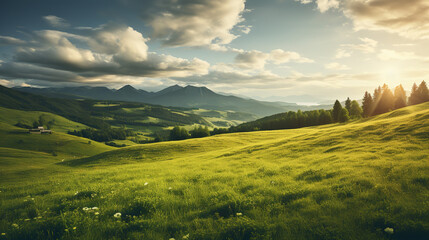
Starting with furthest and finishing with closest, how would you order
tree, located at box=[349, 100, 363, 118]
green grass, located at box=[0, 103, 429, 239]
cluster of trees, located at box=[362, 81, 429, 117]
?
tree, located at box=[349, 100, 363, 118] → cluster of trees, located at box=[362, 81, 429, 117] → green grass, located at box=[0, 103, 429, 239]

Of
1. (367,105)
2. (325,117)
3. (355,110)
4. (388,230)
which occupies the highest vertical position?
(367,105)

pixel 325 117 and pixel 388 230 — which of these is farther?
pixel 325 117

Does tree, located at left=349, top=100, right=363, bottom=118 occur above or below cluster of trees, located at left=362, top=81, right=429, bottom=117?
below

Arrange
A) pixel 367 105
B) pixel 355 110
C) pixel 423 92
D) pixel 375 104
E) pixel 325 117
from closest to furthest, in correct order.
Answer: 1. pixel 423 92
2. pixel 375 104
3. pixel 367 105
4. pixel 355 110
5. pixel 325 117

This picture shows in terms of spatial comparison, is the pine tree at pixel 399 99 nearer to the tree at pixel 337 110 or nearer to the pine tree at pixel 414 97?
the pine tree at pixel 414 97

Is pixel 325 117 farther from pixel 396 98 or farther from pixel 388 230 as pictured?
pixel 388 230

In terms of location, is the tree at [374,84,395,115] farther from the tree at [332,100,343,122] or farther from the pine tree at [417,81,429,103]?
the tree at [332,100,343,122]

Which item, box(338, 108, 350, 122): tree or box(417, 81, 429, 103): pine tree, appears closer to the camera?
box(417, 81, 429, 103): pine tree

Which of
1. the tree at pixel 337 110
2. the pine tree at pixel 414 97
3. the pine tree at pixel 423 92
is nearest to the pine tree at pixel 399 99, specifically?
the pine tree at pixel 414 97

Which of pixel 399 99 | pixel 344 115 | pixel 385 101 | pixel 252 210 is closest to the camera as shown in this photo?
pixel 252 210

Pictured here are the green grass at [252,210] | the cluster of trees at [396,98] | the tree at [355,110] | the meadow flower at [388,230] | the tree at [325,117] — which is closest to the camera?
the meadow flower at [388,230]

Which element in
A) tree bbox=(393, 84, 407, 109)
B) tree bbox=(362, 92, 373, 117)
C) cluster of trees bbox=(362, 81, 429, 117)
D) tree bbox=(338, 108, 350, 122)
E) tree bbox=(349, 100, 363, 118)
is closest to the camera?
cluster of trees bbox=(362, 81, 429, 117)

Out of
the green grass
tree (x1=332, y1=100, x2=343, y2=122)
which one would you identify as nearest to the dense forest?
tree (x1=332, y1=100, x2=343, y2=122)

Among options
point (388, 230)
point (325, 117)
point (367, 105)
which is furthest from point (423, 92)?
point (388, 230)
